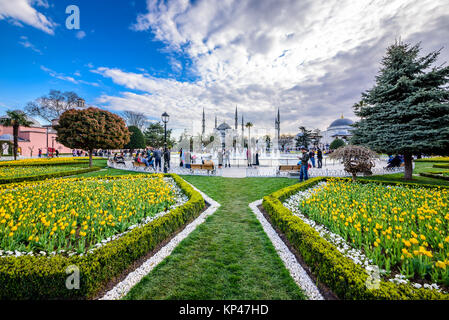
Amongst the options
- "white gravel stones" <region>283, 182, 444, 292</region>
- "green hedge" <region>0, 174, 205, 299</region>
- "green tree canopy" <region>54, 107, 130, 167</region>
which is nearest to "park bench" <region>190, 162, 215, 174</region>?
"white gravel stones" <region>283, 182, 444, 292</region>

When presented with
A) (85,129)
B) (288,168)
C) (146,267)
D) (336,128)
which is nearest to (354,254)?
(146,267)

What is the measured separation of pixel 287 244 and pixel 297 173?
28.1 ft

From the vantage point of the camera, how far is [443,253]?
117 inches

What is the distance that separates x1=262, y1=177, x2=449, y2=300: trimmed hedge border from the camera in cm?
215

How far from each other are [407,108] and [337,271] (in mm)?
11446

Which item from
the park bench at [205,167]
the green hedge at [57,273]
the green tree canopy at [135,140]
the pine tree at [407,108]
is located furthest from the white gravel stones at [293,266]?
the green tree canopy at [135,140]

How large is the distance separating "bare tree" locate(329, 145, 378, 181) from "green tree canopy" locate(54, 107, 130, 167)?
17.7 m

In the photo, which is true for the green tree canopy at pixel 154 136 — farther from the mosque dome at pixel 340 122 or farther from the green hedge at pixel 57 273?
the mosque dome at pixel 340 122

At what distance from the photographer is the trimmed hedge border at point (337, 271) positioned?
2148 mm

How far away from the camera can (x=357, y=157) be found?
8.90m

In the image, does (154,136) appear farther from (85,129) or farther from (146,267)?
(146,267)

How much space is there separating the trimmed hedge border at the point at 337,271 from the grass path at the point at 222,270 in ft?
1.57

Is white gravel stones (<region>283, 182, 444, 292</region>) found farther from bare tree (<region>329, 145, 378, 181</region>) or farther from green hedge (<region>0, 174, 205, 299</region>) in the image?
bare tree (<region>329, 145, 378, 181</region>)
